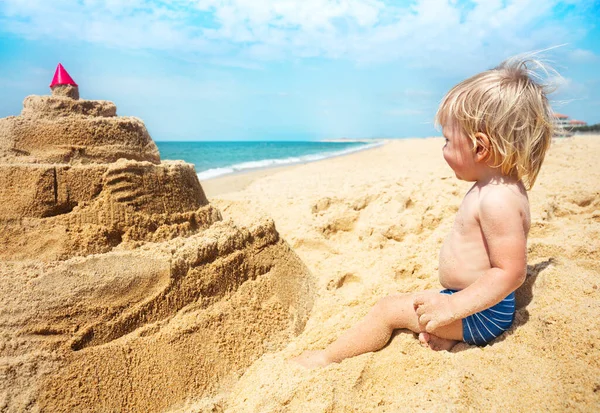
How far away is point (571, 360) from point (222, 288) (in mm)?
1582

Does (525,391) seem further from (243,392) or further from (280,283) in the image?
(280,283)

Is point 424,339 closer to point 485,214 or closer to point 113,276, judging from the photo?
point 485,214

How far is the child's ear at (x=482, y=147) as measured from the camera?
1.74 meters

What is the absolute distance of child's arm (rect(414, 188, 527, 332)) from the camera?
1664 millimetres

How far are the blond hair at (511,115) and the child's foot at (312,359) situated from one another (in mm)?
1170

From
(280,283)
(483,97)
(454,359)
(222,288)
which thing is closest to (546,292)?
(454,359)

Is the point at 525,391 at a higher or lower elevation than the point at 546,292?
lower

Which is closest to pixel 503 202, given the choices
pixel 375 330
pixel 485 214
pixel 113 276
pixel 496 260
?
pixel 485 214

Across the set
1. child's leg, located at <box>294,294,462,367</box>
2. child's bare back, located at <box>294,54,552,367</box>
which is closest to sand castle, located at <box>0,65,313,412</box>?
child's leg, located at <box>294,294,462,367</box>

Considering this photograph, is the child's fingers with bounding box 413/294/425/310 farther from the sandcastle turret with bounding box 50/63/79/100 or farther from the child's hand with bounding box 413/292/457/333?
the sandcastle turret with bounding box 50/63/79/100

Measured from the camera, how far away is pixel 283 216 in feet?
14.1

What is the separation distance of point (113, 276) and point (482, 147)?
1718mm

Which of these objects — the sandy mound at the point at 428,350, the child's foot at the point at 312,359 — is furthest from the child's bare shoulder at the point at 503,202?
the child's foot at the point at 312,359

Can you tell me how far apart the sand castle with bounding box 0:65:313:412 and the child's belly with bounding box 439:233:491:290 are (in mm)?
908
